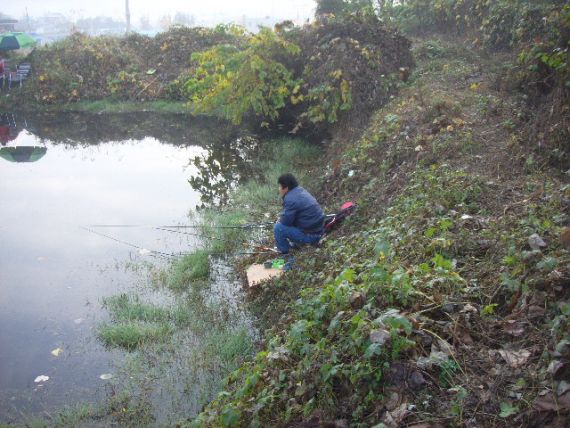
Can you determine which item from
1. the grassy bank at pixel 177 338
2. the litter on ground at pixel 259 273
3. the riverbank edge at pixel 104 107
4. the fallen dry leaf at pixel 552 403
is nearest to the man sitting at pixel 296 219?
the litter on ground at pixel 259 273

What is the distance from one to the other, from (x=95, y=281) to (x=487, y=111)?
6.65 meters

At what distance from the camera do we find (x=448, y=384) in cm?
301

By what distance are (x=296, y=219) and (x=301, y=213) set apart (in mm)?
133

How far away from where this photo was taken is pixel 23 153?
46.8 ft

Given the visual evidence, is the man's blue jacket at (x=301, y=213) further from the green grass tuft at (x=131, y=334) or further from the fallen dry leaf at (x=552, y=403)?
the fallen dry leaf at (x=552, y=403)

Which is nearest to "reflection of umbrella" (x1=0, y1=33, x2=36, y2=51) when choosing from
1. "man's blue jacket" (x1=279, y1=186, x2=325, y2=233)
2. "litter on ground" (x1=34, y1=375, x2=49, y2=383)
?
"man's blue jacket" (x1=279, y1=186, x2=325, y2=233)

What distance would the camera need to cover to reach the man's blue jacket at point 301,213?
6.75 m

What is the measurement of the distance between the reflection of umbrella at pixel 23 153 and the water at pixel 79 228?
0.17m

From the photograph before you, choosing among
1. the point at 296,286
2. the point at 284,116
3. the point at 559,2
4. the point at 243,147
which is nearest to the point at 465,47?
the point at 559,2

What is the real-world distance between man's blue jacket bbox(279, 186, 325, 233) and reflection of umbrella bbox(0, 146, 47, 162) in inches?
381

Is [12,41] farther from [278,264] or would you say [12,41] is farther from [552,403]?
[552,403]

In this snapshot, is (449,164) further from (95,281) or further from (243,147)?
(243,147)

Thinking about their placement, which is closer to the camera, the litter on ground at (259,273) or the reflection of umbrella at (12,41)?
the litter on ground at (259,273)

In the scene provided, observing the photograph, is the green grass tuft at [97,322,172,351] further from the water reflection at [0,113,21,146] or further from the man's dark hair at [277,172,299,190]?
the water reflection at [0,113,21,146]
